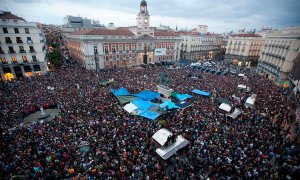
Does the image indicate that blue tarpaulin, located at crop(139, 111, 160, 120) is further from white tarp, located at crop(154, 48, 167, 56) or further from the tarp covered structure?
white tarp, located at crop(154, 48, 167, 56)

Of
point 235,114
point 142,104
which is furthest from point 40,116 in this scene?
point 235,114

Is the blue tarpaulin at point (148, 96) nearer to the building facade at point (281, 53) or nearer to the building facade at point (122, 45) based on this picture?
the building facade at point (122, 45)

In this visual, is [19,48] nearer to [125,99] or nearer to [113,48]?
[113,48]

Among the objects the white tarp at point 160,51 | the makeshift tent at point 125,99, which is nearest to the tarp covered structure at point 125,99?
the makeshift tent at point 125,99

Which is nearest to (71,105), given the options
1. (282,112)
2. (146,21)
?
(282,112)

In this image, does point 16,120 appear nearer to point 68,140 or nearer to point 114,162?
point 68,140

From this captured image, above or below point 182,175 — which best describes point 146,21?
above

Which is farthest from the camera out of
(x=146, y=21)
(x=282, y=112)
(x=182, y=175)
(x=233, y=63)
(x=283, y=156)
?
(x=233, y=63)
